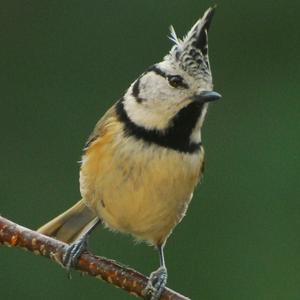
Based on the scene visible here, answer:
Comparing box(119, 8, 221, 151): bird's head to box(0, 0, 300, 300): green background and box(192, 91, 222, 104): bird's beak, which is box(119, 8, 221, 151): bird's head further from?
box(0, 0, 300, 300): green background

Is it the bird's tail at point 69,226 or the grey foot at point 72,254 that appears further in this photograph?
the bird's tail at point 69,226

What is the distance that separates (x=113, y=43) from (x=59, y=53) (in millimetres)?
249

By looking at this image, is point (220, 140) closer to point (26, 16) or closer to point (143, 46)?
point (143, 46)

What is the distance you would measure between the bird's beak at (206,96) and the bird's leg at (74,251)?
1.71 feet

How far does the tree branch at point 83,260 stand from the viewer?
357cm

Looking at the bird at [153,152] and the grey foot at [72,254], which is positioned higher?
the bird at [153,152]

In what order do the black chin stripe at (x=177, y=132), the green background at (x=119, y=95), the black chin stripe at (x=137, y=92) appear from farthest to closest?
the green background at (x=119, y=95) → the black chin stripe at (x=137, y=92) → the black chin stripe at (x=177, y=132)

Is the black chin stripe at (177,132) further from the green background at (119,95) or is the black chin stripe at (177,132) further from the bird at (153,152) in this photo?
the green background at (119,95)

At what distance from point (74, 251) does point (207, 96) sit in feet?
1.89

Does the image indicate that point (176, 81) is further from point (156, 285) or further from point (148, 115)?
point (156, 285)

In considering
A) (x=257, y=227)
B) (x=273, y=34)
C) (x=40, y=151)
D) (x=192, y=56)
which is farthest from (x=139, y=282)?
(x=273, y=34)

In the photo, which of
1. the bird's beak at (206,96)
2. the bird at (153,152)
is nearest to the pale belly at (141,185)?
the bird at (153,152)

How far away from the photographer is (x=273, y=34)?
6.36 metres

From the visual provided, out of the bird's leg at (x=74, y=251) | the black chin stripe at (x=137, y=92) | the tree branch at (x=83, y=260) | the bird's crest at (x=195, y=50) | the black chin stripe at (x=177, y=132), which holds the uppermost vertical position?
the bird's crest at (x=195, y=50)
